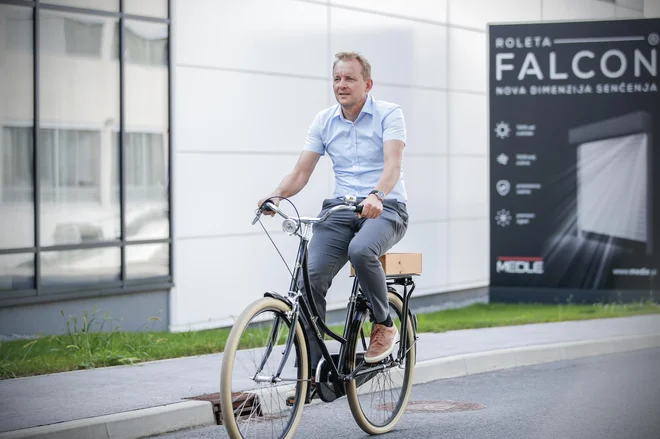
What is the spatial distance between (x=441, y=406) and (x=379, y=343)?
1367 mm

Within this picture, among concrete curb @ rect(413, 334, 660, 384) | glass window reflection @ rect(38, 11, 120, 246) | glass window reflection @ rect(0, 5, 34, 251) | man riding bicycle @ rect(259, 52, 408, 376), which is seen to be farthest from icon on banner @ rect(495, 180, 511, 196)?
man riding bicycle @ rect(259, 52, 408, 376)

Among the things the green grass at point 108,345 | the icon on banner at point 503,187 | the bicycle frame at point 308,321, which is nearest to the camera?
the bicycle frame at point 308,321

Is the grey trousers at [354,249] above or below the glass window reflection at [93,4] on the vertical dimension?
below

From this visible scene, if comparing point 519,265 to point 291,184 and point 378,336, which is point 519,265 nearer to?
point 378,336

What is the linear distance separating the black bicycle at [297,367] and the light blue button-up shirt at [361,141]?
0.34 m

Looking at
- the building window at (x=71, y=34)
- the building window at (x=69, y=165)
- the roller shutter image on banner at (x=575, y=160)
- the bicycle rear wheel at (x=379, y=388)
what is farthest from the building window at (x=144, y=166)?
the bicycle rear wheel at (x=379, y=388)

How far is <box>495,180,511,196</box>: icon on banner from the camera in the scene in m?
A: 15.4

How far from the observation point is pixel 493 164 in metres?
15.4

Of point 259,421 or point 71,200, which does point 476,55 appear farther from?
point 259,421

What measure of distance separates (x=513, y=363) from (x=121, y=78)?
16.2ft

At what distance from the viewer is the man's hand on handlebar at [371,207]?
20.2 feet

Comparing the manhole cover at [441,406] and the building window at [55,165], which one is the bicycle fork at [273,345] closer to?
the manhole cover at [441,406]

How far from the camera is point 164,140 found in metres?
12.7

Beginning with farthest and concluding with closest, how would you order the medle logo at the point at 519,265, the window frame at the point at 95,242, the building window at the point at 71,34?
the medle logo at the point at 519,265 < the building window at the point at 71,34 < the window frame at the point at 95,242
